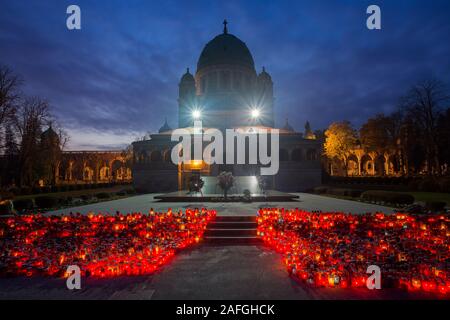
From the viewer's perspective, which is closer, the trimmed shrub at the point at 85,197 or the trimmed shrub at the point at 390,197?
the trimmed shrub at the point at 390,197

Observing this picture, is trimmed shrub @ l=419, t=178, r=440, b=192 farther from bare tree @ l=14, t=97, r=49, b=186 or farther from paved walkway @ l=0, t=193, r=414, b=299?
bare tree @ l=14, t=97, r=49, b=186

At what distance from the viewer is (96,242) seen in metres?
7.91

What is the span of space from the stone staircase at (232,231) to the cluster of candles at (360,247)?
0.39 m

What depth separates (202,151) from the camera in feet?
112

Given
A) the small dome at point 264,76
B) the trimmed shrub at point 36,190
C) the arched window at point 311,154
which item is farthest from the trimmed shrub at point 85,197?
the small dome at point 264,76

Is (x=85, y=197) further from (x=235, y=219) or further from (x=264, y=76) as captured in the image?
(x=264, y=76)

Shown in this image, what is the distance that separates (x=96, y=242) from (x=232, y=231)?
4.57m

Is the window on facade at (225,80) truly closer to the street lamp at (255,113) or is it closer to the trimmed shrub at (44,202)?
the street lamp at (255,113)

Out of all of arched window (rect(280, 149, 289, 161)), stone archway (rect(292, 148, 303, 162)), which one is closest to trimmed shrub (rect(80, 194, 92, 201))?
arched window (rect(280, 149, 289, 161))

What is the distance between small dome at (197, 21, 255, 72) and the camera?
48938 millimetres

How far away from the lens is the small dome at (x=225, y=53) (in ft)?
161

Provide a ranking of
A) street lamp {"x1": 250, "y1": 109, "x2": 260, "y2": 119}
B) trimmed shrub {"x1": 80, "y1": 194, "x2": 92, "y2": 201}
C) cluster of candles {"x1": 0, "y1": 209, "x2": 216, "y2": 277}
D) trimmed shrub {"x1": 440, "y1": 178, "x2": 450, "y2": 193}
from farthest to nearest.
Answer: street lamp {"x1": 250, "y1": 109, "x2": 260, "y2": 119} → trimmed shrub {"x1": 440, "y1": 178, "x2": 450, "y2": 193} → trimmed shrub {"x1": 80, "y1": 194, "x2": 92, "y2": 201} → cluster of candles {"x1": 0, "y1": 209, "x2": 216, "y2": 277}

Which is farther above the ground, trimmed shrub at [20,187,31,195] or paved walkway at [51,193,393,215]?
paved walkway at [51,193,393,215]

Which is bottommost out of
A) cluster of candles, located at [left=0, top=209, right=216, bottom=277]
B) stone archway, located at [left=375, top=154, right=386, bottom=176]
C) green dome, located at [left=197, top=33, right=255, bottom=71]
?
cluster of candles, located at [left=0, top=209, right=216, bottom=277]
